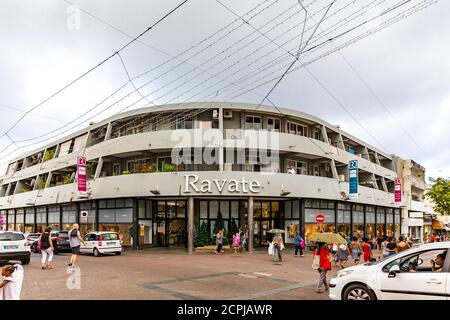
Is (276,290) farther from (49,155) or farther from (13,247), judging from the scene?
(49,155)

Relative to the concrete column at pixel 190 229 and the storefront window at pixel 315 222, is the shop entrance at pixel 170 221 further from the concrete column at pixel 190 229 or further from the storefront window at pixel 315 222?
the storefront window at pixel 315 222

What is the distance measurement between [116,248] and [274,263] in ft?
34.8

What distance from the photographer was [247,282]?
13391 mm

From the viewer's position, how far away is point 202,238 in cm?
2914

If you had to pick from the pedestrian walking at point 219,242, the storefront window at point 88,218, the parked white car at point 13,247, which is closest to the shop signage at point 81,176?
the storefront window at point 88,218

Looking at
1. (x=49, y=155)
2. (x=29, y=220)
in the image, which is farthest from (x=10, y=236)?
(x=29, y=220)

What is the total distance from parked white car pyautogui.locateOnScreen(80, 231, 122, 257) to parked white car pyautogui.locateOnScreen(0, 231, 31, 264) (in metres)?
7.21

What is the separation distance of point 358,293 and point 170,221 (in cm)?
2445

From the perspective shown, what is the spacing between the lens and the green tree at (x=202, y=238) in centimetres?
2898

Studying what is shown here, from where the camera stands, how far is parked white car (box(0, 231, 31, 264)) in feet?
53.7

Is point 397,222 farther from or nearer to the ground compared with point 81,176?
nearer to the ground

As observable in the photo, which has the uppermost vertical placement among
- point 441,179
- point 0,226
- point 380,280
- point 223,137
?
point 223,137

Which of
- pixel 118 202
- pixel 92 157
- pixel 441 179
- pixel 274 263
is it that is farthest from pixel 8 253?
pixel 441 179
